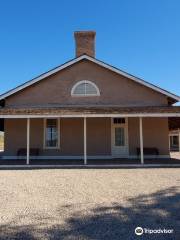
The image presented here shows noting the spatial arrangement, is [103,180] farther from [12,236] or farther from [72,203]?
[12,236]

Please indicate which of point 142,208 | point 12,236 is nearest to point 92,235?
point 12,236

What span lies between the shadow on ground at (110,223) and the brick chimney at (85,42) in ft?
46.6

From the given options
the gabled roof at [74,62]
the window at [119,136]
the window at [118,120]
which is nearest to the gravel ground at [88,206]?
the window at [119,136]

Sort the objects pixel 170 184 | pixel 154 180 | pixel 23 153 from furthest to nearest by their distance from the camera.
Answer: pixel 23 153 < pixel 154 180 < pixel 170 184

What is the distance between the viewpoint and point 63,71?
56.1 ft

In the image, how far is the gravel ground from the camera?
177 inches

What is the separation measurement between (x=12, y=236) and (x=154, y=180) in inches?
238

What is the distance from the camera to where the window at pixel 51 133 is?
54.8 feet

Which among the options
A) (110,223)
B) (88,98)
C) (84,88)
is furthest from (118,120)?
(110,223)

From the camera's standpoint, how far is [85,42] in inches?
742

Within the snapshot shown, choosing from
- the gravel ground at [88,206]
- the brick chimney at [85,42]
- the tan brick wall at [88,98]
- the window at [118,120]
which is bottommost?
the gravel ground at [88,206]

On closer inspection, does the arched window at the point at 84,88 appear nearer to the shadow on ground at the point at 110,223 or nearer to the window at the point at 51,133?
the window at the point at 51,133
